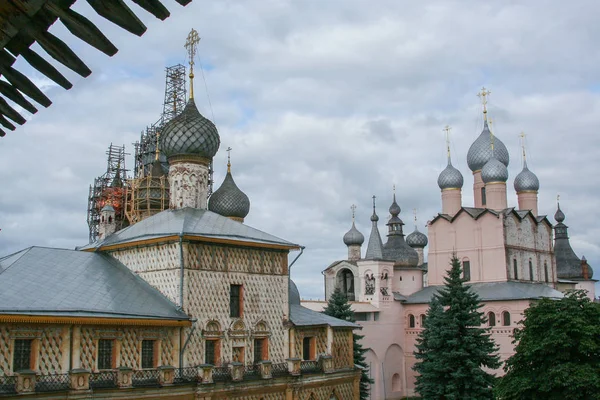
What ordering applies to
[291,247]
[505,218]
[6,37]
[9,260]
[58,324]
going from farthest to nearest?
[505,218] → [291,247] → [9,260] → [58,324] → [6,37]

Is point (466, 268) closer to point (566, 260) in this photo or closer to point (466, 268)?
point (466, 268)

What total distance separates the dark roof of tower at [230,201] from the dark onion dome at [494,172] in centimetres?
1704

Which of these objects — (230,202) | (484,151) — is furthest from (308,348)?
(484,151)

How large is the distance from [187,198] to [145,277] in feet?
12.9

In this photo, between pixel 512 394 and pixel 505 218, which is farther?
pixel 505 218

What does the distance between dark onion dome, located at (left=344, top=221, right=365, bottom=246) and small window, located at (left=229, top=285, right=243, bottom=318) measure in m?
25.7

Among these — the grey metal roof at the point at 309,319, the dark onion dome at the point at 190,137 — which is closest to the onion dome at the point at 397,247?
the grey metal roof at the point at 309,319

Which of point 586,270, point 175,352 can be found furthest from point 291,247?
point 586,270

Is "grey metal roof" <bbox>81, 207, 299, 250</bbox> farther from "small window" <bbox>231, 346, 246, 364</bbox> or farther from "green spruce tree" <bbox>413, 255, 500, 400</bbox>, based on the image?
"green spruce tree" <bbox>413, 255, 500, 400</bbox>

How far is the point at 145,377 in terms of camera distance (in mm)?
17688

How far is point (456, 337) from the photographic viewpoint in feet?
87.1

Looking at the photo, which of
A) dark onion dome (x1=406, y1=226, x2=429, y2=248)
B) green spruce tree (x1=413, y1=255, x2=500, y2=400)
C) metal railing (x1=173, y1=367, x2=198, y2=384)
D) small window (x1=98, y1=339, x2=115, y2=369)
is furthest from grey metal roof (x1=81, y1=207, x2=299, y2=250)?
dark onion dome (x1=406, y1=226, x2=429, y2=248)

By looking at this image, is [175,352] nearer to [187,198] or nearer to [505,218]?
[187,198]

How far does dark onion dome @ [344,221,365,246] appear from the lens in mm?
46094
